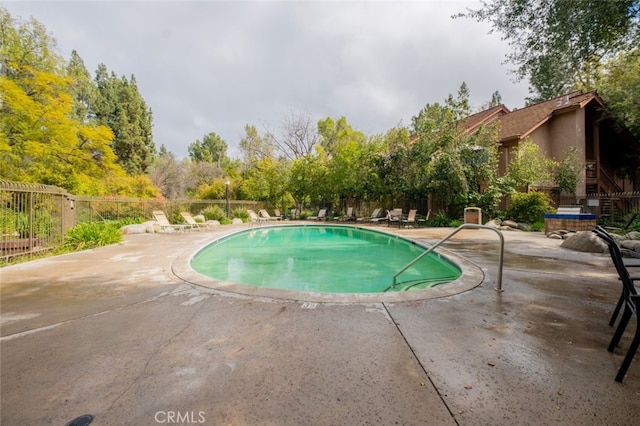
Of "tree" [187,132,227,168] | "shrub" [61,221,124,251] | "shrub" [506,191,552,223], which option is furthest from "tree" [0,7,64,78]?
"tree" [187,132,227,168]

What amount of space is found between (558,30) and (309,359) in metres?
7.14

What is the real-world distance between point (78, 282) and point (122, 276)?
55cm

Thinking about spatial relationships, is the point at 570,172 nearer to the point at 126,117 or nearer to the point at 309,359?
the point at 309,359

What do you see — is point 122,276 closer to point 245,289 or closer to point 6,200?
point 245,289

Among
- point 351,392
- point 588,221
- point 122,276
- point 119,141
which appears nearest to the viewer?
point 351,392

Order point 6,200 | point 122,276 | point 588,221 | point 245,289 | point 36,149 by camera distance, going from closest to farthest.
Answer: point 245,289
point 122,276
point 6,200
point 588,221
point 36,149

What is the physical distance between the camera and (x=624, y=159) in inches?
637

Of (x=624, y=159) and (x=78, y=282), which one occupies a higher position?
(x=624, y=159)

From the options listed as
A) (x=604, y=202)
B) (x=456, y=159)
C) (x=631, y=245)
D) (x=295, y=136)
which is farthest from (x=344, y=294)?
(x=295, y=136)

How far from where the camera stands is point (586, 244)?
6.71 metres

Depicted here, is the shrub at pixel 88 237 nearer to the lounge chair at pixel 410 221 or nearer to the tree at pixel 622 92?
the lounge chair at pixel 410 221

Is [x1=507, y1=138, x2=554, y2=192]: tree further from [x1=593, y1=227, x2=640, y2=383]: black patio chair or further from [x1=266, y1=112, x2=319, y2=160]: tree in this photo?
[x1=266, y1=112, x2=319, y2=160]: tree

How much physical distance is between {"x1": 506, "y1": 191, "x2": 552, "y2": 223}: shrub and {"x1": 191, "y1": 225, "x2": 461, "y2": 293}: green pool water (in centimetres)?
617

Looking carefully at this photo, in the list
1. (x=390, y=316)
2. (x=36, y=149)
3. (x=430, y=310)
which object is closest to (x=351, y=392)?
(x=390, y=316)
